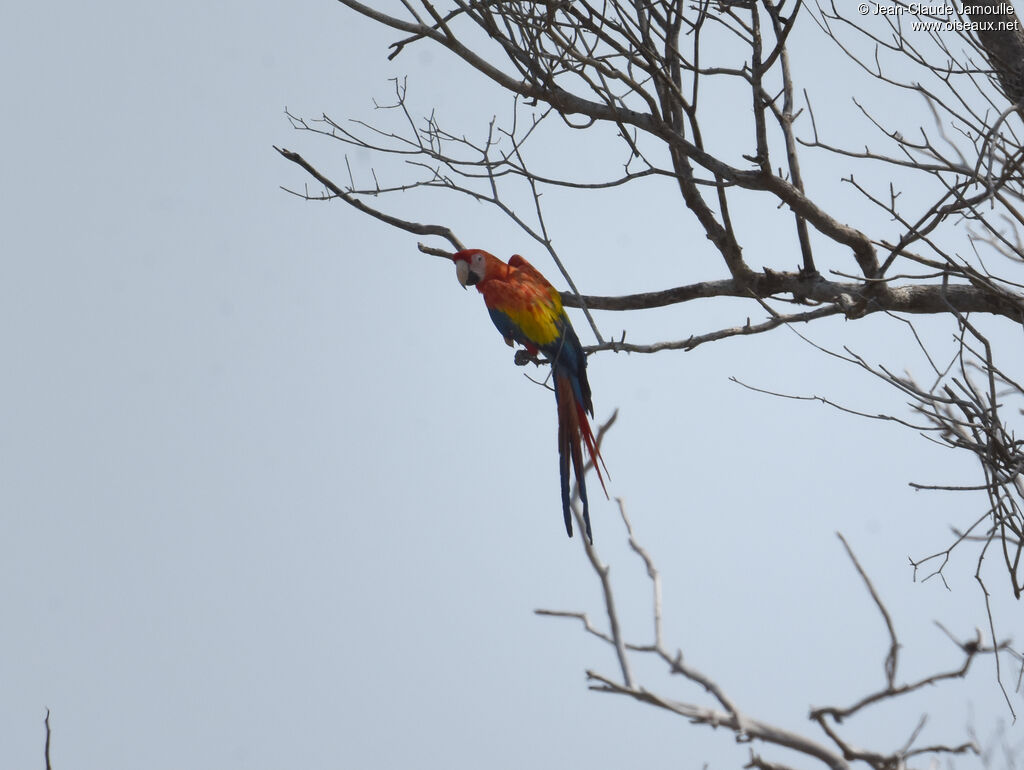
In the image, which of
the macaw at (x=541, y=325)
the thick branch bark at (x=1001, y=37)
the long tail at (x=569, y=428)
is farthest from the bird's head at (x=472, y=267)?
the thick branch bark at (x=1001, y=37)

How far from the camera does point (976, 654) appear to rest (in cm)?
187

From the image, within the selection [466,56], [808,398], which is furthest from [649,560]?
[466,56]

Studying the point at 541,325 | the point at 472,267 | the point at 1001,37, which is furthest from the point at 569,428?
the point at 1001,37

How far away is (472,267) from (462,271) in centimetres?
6

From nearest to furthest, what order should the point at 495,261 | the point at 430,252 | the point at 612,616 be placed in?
1. the point at 612,616
2. the point at 430,252
3. the point at 495,261

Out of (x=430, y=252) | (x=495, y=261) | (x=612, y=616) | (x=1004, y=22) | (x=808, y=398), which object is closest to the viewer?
(x=612, y=616)

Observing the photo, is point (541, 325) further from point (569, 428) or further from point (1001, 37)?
point (1001, 37)

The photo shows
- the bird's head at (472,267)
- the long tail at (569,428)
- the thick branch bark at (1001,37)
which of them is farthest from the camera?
the bird's head at (472,267)

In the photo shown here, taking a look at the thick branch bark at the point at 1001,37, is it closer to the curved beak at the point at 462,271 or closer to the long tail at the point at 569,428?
the long tail at the point at 569,428

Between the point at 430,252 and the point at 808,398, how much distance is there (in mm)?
2104

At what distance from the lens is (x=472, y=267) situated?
521cm

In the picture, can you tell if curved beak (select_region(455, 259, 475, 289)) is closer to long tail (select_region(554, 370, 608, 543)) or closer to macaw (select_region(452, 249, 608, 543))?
macaw (select_region(452, 249, 608, 543))

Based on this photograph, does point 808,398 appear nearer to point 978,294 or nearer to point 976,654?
point 978,294

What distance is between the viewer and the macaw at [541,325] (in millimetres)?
4398
